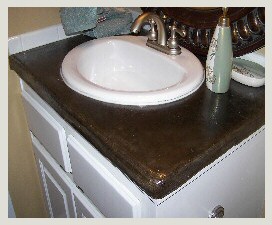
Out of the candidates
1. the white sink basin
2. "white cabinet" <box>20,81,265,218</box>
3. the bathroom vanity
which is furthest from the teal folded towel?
"white cabinet" <box>20,81,265,218</box>

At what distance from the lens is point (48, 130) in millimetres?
952

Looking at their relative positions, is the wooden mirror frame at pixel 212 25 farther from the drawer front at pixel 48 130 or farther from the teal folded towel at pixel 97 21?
the drawer front at pixel 48 130

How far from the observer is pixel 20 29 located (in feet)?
3.49

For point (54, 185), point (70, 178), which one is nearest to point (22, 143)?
point (54, 185)

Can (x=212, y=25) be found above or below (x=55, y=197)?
above

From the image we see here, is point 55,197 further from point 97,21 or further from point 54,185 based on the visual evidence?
point 97,21

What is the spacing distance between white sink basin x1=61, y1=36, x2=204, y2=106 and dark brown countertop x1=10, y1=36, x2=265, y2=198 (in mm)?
22

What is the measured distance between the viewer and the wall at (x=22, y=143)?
3.47 feet

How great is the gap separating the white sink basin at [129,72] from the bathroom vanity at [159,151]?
0.07 feet

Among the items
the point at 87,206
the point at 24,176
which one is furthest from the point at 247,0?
the point at 24,176

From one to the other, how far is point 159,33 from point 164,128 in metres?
0.37

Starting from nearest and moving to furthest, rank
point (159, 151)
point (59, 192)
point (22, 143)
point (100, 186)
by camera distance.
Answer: point (159, 151), point (100, 186), point (59, 192), point (22, 143)

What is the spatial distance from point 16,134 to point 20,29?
0.37 meters

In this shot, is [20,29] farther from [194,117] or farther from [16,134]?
[194,117]
